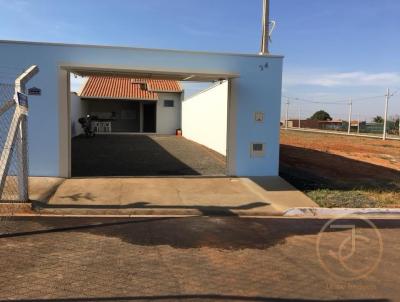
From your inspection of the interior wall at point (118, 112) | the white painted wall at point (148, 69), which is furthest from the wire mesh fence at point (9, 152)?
the interior wall at point (118, 112)

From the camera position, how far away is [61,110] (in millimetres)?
11125

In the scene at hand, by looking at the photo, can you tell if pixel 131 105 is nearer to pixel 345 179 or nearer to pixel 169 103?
pixel 169 103

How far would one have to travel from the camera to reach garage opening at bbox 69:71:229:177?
45.7ft

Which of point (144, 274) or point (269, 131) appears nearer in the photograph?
point (144, 274)

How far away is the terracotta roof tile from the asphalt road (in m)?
26.0

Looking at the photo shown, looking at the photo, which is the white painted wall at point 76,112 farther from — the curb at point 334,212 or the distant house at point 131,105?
the curb at point 334,212

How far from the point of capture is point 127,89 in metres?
35.2

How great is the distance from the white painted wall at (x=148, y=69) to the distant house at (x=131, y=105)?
1969 centimetres

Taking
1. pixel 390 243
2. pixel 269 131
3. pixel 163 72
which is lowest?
pixel 390 243

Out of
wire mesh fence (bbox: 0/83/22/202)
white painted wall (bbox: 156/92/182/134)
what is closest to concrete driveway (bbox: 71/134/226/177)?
wire mesh fence (bbox: 0/83/22/202)

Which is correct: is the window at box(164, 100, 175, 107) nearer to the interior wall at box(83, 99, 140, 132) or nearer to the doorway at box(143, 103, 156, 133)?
the doorway at box(143, 103, 156, 133)

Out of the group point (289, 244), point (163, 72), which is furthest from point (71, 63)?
point (289, 244)

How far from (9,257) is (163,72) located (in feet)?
23.7

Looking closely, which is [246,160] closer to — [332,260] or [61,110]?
[61,110]
